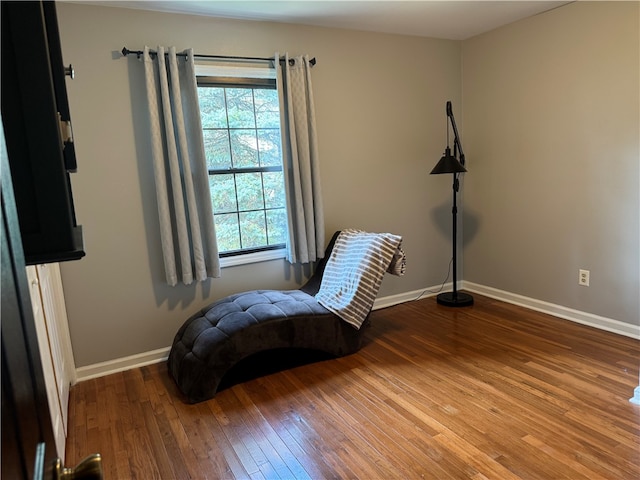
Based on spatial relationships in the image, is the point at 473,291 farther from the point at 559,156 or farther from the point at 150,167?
the point at 150,167

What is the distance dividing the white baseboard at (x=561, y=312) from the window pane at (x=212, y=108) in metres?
2.77

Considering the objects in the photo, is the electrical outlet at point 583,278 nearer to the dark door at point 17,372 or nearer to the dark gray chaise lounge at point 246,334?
the dark gray chaise lounge at point 246,334

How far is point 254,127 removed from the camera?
341cm

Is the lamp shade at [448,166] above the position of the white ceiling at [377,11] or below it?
below

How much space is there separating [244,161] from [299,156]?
0.41 m

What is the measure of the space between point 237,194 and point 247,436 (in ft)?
5.79

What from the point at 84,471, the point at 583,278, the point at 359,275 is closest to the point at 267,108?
the point at 359,275

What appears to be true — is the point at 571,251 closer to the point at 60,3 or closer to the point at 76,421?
the point at 76,421

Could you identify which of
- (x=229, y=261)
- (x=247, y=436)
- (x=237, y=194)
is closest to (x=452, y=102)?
(x=237, y=194)

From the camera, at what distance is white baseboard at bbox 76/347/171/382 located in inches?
117

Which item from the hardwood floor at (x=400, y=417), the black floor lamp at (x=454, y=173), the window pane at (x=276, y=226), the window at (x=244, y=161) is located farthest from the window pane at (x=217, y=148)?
the black floor lamp at (x=454, y=173)

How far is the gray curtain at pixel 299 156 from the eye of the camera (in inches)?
132

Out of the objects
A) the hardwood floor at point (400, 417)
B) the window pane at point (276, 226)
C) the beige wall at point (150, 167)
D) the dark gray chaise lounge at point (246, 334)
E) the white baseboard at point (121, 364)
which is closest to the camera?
the hardwood floor at point (400, 417)

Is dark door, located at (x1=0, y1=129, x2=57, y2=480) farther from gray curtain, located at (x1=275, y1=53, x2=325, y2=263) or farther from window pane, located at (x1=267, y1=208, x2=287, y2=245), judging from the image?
window pane, located at (x1=267, y1=208, x2=287, y2=245)
